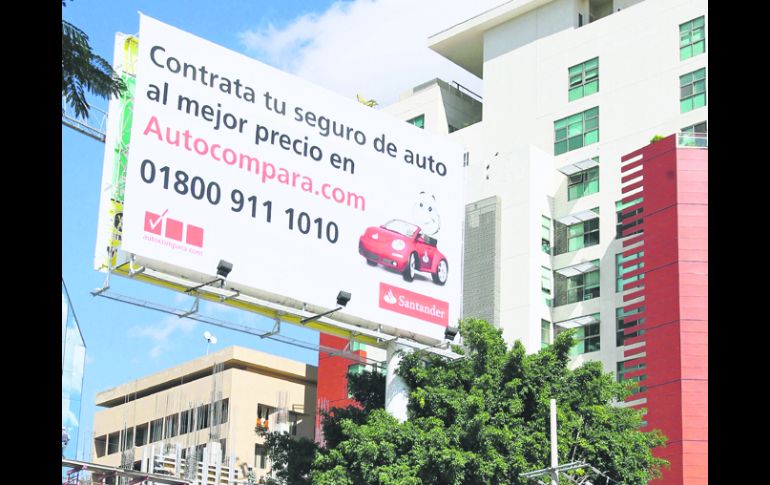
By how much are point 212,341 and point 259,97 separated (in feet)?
102

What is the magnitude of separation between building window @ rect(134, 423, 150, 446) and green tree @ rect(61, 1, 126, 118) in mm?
58454

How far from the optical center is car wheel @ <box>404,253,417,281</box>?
32.4 metres

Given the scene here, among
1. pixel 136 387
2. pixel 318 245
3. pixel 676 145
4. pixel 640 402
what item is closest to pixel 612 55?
pixel 676 145

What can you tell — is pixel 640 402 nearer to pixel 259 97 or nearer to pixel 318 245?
pixel 318 245

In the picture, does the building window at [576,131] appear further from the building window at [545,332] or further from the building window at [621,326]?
the building window at [621,326]

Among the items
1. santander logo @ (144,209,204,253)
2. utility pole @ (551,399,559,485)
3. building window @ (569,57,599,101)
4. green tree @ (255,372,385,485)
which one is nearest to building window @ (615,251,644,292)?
building window @ (569,57,599,101)

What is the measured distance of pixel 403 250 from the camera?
32469 millimetres

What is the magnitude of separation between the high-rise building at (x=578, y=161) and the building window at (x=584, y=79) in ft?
0.15

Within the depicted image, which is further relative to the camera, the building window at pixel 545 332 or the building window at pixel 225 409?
the building window at pixel 225 409

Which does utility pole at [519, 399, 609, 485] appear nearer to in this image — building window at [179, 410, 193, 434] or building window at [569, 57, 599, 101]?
building window at [569, 57, 599, 101]

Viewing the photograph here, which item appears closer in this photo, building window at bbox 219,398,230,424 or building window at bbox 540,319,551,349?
building window at bbox 540,319,551,349

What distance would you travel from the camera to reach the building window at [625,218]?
141 feet

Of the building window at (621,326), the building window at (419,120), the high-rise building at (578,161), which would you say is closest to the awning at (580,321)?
the high-rise building at (578,161)

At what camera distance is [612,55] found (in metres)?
48.6
